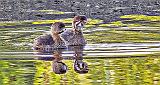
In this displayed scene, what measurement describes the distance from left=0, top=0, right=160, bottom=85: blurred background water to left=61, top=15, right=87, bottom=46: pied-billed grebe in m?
0.22

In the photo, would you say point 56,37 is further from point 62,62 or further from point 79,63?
point 79,63

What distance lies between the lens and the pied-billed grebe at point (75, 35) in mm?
15991

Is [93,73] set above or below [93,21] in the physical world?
above

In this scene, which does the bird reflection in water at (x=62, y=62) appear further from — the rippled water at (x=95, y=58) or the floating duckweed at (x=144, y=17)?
the floating duckweed at (x=144, y=17)

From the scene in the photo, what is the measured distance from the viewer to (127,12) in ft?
71.1

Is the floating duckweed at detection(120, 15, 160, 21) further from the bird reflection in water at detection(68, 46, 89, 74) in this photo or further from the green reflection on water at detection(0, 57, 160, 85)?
the green reflection on water at detection(0, 57, 160, 85)

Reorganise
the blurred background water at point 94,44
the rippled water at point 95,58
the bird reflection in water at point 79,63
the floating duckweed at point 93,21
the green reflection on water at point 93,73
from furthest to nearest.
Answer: the floating duckweed at point 93,21, the bird reflection in water at point 79,63, the blurred background water at point 94,44, the rippled water at point 95,58, the green reflection on water at point 93,73

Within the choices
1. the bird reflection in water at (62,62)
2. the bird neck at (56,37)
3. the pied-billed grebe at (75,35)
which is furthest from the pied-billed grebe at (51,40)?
the bird reflection in water at (62,62)

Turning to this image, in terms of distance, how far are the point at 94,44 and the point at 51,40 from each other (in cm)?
105

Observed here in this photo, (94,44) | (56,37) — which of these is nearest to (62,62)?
(94,44)

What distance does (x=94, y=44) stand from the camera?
1523 cm

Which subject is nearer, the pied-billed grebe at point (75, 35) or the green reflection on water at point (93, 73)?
the green reflection on water at point (93, 73)

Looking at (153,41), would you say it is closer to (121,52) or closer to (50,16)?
(121,52)

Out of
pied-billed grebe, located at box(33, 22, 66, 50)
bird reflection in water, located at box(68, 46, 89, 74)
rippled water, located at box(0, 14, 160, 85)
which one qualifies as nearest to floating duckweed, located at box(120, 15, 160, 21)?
rippled water, located at box(0, 14, 160, 85)
